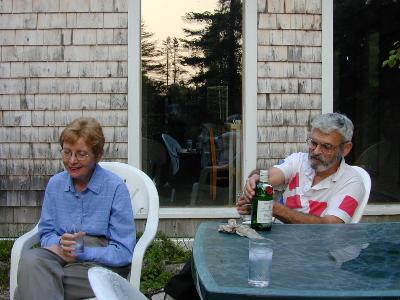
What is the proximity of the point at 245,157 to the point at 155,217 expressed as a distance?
2155 mm

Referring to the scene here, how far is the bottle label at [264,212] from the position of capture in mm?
2264

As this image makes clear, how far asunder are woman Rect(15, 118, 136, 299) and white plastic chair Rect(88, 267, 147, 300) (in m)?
1.05

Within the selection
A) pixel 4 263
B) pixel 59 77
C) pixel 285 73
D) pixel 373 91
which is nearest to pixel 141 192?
pixel 4 263

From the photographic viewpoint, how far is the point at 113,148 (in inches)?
187

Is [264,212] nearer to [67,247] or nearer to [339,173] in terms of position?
[339,173]

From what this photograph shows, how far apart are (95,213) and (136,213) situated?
61cm

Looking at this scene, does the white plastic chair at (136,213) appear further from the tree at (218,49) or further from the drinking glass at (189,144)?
the tree at (218,49)

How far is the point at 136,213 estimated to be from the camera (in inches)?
121

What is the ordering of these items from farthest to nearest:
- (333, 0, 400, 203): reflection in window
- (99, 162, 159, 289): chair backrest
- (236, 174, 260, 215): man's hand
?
(333, 0, 400, 203): reflection in window < (99, 162, 159, 289): chair backrest < (236, 174, 260, 215): man's hand

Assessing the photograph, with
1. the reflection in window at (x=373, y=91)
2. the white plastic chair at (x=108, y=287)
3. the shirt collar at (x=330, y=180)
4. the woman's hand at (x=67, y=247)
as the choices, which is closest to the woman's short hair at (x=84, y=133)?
the woman's hand at (x=67, y=247)

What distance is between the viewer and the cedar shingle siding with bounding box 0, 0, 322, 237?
470 cm

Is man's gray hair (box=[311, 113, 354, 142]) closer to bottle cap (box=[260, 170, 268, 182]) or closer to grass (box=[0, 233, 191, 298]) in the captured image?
bottle cap (box=[260, 170, 268, 182])

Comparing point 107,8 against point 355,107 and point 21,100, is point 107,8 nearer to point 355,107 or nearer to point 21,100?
point 21,100

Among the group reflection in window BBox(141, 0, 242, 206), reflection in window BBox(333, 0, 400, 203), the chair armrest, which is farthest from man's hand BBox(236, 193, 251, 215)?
reflection in window BBox(333, 0, 400, 203)
